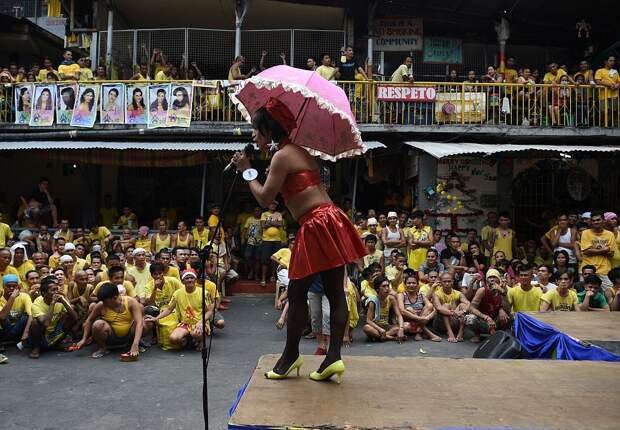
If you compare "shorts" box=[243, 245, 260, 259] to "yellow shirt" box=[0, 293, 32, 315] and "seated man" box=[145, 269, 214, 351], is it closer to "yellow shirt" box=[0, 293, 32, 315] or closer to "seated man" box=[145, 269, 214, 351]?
"seated man" box=[145, 269, 214, 351]

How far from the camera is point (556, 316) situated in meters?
6.55

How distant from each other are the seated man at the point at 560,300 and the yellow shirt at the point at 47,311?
665cm

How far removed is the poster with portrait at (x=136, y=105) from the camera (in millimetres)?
12602

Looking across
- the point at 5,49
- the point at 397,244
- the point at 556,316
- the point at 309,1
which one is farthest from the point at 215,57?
the point at 556,316

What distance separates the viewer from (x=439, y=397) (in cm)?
324

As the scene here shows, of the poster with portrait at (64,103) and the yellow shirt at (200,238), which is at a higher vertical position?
the poster with portrait at (64,103)

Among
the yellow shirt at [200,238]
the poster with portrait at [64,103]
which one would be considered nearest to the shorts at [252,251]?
the yellow shirt at [200,238]

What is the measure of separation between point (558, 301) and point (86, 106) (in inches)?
399

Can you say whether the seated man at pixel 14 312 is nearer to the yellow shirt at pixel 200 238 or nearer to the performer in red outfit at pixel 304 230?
the yellow shirt at pixel 200 238

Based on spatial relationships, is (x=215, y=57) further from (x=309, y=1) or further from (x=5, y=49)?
(x=5, y=49)

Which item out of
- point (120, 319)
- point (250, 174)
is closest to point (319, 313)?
point (120, 319)

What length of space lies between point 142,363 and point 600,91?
1108 cm

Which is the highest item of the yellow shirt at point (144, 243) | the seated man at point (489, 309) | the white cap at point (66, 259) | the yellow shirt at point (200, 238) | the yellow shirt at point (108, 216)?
the yellow shirt at point (108, 216)

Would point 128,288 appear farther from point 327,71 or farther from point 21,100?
point 21,100
